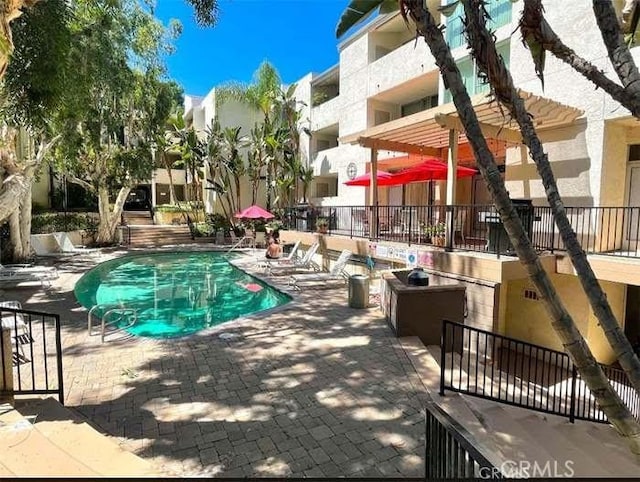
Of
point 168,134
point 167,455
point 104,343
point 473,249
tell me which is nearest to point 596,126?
point 473,249

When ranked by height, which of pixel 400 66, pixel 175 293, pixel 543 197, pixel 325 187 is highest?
pixel 400 66

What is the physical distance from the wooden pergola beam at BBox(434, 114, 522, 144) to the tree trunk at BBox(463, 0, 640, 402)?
5.22 m

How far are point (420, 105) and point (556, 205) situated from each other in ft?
56.4

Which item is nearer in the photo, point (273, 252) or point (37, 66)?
point (37, 66)

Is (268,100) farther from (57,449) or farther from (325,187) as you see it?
(57,449)

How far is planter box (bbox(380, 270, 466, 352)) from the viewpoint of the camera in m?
7.74

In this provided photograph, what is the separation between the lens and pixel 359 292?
32.7 feet

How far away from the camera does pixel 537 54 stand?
3.77 meters

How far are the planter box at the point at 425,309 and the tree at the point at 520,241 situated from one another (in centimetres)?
444

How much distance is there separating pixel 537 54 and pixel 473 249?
6.81m

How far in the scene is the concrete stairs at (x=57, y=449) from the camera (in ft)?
11.0

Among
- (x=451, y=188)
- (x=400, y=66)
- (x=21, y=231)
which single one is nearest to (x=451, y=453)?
(x=451, y=188)

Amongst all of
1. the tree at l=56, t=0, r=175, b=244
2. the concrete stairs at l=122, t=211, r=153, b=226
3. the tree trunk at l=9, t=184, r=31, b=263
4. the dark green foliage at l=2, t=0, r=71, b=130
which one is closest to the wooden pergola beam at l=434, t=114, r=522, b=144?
the dark green foliage at l=2, t=0, r=71, b=130

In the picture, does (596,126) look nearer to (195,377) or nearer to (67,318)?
(195,377)
